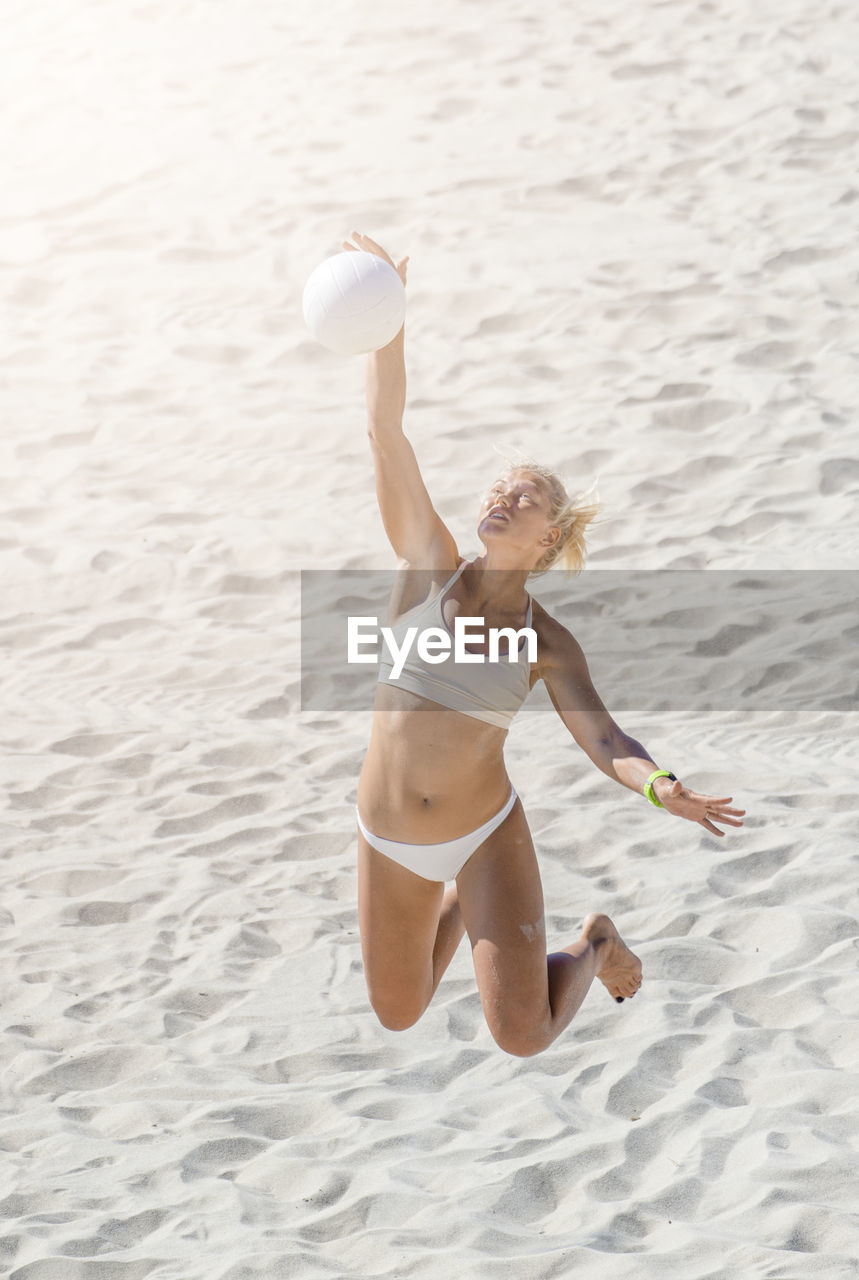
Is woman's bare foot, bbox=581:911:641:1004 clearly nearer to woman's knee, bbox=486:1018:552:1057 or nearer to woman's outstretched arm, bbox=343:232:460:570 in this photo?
woman's knee, bbox=486:1018:552:1057

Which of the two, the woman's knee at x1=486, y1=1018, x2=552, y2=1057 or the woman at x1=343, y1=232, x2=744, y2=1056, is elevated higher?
the woman at x1=343, y1=232, x2=744, y2=1056

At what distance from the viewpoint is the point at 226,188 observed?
38.0 feet

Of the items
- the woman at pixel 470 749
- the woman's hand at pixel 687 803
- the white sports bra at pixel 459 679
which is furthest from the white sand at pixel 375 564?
the white sports bra at pixel 459 679

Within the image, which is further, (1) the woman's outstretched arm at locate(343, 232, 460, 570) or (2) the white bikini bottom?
(2) the white bikini bottom

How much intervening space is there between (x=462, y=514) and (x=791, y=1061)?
4667 millimetres

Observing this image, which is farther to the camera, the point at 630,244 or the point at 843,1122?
the point at 630,244

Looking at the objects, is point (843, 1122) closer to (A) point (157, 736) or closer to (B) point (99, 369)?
(A) point (157, 736)

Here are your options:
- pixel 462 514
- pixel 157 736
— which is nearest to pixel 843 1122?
pixel 157 736

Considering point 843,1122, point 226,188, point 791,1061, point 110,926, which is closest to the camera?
point 843,1122

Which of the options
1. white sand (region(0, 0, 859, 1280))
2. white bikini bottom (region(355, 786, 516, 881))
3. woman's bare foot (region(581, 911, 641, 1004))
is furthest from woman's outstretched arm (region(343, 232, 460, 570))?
white sand (region(0, 0, 859, 1280))

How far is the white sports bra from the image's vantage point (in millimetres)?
3623

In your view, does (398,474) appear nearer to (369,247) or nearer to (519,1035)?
(369,247)

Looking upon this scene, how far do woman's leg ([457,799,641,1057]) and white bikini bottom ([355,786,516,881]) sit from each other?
19mm

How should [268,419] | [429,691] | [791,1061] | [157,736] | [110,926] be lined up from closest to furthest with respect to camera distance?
[429,691] < [791,1061] < [110,926] < [157,736] < [268,419]
